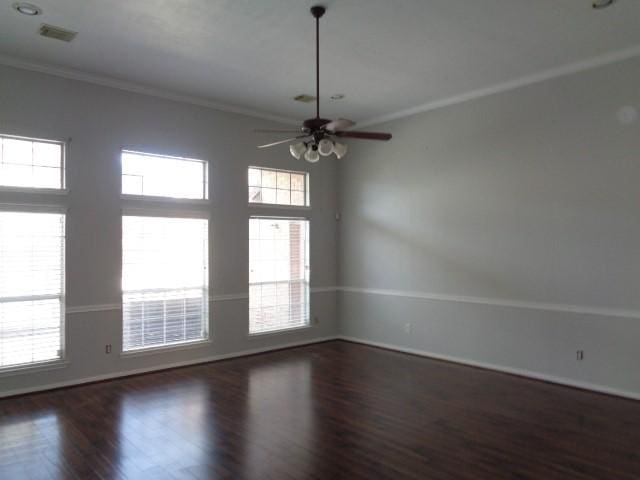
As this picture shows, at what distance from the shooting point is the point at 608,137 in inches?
184

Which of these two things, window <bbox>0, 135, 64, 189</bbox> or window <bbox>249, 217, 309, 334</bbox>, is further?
window <bbox>249, 217, 309, 334</bbox>

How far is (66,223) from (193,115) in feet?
6.61

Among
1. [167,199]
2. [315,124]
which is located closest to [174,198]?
[167,199]

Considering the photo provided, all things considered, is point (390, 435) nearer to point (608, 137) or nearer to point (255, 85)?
point (608, 137)

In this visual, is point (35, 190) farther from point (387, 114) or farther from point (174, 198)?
point (387, 114)

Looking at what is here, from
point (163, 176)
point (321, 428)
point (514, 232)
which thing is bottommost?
point (321, 428)

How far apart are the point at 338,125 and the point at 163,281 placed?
323 centimetres

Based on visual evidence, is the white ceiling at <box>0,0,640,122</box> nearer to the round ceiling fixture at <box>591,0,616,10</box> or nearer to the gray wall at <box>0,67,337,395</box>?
the round ceiling fixture at <box>591,0,616,10</box>

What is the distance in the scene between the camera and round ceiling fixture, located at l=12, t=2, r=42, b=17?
3604 millimetres

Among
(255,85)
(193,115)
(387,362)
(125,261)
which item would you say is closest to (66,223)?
(125,261)

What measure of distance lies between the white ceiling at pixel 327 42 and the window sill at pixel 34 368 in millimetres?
3057

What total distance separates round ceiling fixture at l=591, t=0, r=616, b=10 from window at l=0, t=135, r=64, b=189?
16.8ft

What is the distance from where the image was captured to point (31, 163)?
4777 millimetres

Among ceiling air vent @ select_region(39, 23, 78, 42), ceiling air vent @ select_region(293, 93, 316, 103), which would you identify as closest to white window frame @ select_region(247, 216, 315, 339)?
ceiling air vent @ select_region(293, 93, 316, 103)
